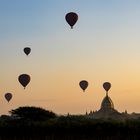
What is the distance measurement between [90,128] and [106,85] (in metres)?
57.4

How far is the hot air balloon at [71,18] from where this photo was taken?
256 ft

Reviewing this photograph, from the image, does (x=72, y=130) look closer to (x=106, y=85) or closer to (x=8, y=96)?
(x=8, y=96)

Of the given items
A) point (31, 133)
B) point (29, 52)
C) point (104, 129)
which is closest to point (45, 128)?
point (31, 133)

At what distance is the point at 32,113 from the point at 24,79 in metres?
5.58

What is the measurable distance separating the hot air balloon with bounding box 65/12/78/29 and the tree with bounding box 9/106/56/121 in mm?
15810

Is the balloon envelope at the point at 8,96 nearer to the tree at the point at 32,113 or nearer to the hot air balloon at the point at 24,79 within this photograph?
the tree at the point at 32,113

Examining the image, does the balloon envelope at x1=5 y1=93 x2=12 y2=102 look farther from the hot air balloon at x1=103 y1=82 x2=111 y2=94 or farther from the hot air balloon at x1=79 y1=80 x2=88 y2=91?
the hot air balloon at x1=103 y1=82 x2=111 y2=94

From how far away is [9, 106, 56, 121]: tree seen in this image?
286ft

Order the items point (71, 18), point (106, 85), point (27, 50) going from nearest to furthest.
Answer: point (71, 18) < point (27, 50) < point (106, 85)

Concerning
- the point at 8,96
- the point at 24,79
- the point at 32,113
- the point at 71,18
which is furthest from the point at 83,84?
the point at 71,18

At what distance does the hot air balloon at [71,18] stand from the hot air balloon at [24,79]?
47.5 feet

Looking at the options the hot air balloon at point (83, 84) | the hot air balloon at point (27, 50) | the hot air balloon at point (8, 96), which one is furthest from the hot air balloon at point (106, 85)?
the hot air balloon at point (27, 50)

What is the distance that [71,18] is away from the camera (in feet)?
261

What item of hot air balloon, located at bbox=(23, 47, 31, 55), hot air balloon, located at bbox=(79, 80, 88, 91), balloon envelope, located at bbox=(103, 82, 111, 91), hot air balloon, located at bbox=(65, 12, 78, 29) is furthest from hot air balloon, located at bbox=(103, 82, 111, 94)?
hot air balloon, located at bbox=(65, 12, 78, 29)
